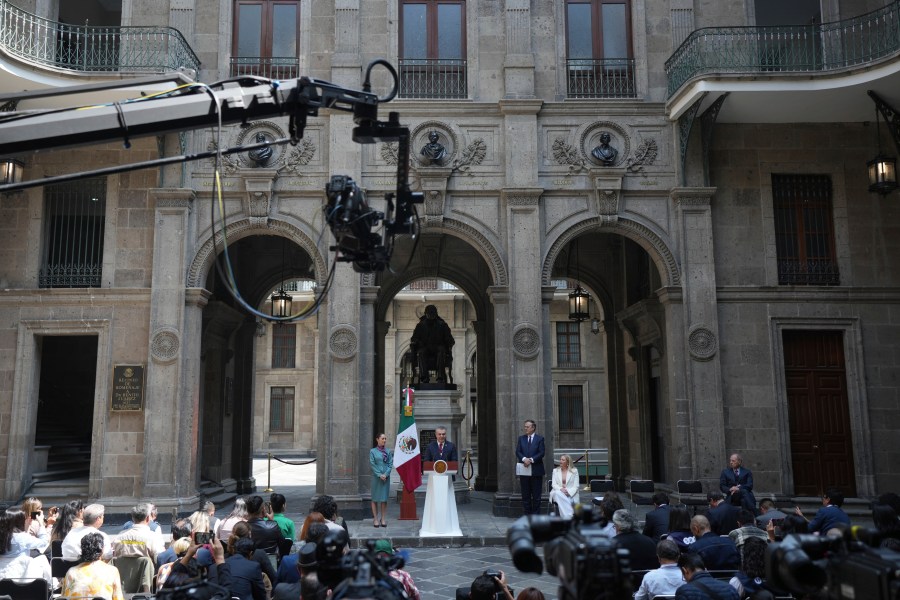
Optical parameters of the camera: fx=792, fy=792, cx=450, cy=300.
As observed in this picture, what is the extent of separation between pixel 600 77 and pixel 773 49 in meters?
3.52

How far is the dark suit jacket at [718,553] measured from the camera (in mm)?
7023

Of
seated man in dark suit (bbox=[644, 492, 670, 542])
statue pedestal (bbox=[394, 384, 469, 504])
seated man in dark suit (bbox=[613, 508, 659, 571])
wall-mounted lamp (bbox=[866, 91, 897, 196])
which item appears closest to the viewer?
seated man in dark suit (bbox=[613, 508, 659, 571])

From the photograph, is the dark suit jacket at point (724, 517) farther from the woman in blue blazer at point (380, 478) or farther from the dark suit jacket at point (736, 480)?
the woman in blue blazer at point (380, 478)

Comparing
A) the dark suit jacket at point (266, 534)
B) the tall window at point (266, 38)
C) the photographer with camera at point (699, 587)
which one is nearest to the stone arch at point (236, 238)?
the tall window at point (266, 38)

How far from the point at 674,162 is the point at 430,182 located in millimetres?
5085

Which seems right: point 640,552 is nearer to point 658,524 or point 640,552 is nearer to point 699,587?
point 658,524

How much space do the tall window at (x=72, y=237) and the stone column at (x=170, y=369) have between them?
1630mm

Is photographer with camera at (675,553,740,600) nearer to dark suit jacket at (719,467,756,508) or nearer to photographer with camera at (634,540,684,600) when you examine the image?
photographer with camera at (634,540,684,600)

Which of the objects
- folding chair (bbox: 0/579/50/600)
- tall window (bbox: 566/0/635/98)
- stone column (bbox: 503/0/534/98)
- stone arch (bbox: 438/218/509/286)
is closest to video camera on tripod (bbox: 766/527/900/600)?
folding chair (bbox: 0/579/50/600)

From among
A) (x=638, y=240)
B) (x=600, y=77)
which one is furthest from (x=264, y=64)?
(x=638, y=240)

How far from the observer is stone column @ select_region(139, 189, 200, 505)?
50.2 ft

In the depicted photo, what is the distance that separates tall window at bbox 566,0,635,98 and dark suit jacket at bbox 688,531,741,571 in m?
11.7

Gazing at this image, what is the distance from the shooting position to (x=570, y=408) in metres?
35.2

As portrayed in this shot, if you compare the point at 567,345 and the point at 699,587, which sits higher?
the point at 567,345
